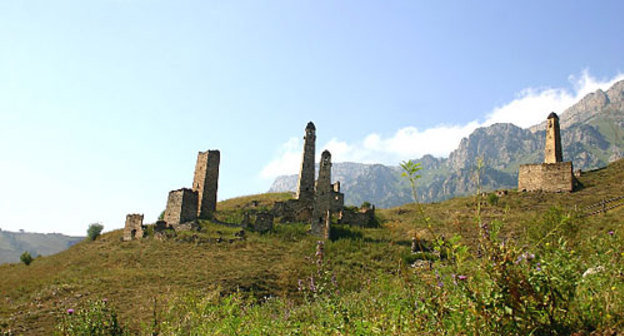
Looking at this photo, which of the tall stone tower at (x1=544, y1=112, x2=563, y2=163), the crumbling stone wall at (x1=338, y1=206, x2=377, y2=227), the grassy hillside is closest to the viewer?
the grassy hillside

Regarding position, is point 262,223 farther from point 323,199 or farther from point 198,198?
point 198,198

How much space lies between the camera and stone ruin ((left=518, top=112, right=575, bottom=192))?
42.3 meters

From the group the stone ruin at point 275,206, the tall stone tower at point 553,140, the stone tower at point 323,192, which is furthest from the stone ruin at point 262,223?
the tall stone tower at point 553,140

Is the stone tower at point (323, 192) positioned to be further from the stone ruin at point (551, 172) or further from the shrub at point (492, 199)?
the stone ruin at point (551, 172)

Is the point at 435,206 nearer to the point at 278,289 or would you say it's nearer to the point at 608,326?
the point at 278,289

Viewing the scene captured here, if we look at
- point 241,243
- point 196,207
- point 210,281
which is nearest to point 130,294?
point 210,281

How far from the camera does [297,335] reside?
4.81 meters

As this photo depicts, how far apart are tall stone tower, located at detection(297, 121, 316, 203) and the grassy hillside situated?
25.6 ft

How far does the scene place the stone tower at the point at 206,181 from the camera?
42062 mm

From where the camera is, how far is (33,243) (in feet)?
588

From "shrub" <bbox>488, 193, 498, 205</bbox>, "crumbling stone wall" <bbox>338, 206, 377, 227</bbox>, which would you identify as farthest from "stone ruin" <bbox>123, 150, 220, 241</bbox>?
"shrub" <bbox>488, 193, 498, 205</bbox>

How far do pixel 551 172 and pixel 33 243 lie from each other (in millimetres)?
205638

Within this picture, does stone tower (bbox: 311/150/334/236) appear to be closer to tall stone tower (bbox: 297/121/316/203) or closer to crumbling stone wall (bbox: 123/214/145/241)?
tall stone tower (bbox: 297/121/316/203)

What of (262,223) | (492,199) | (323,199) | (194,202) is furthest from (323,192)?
(492,199)
